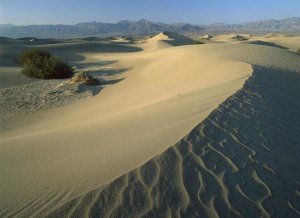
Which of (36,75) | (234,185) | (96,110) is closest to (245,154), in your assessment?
(234,185)

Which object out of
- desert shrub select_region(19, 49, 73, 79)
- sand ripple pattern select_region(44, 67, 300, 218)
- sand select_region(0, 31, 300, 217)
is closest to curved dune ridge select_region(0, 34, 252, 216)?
sand select_region(0, 31, 300, 217)

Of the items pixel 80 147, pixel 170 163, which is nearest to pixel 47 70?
pixel 80 147

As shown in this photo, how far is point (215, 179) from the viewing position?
4.37m

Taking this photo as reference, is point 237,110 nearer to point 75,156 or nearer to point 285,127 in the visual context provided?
point 285,127

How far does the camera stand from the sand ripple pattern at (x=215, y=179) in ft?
12.5

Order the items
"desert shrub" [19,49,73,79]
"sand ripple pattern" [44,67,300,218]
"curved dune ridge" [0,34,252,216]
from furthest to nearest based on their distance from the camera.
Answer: "desert shrub" [19,49,73,79], "curved dune ridge" [0,34,252,216], "sand ripple pattern" [44,67,300,218]

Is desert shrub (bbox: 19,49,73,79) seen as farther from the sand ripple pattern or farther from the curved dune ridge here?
the sand ripple pattern

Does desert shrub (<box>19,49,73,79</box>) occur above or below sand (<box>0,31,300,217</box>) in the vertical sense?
below

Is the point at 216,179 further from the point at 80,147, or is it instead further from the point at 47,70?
the point at 47,70

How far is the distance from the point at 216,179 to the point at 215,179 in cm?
1

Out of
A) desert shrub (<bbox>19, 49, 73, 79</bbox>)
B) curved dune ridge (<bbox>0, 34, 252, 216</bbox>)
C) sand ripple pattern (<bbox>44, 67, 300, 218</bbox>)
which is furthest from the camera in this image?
desert shrub (<bbox>19, 49, 73, 79</bbox>)

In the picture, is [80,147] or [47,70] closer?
[80,147]

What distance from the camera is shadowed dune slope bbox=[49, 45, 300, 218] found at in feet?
12.5

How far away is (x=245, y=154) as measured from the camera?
508 centimetres
